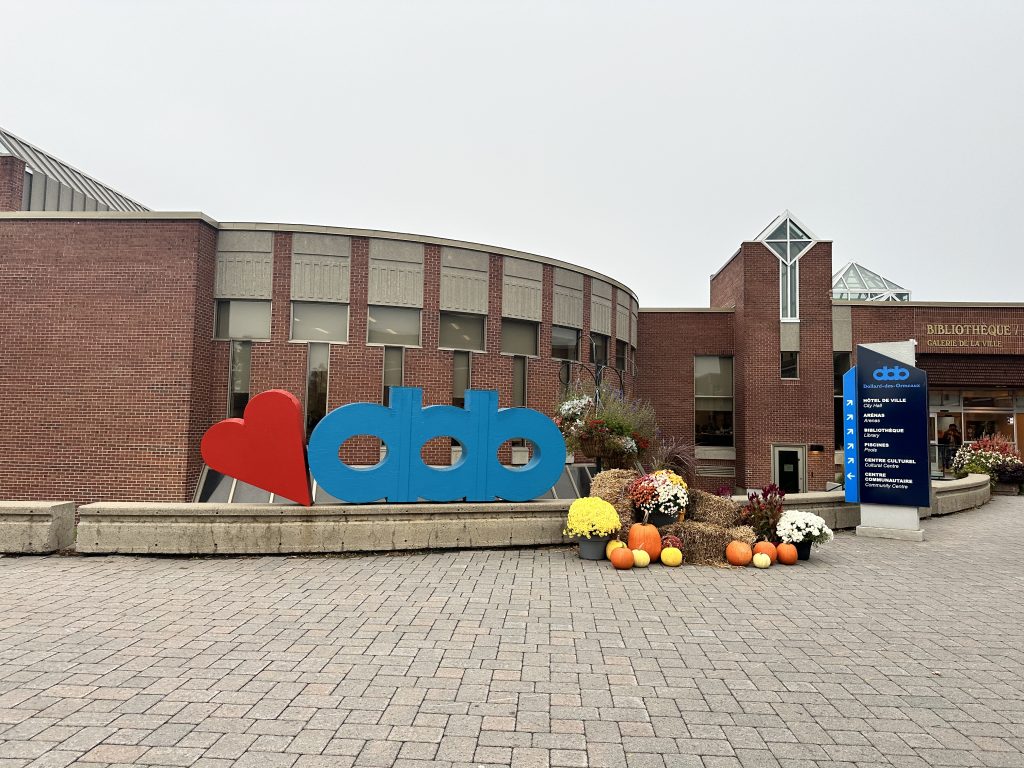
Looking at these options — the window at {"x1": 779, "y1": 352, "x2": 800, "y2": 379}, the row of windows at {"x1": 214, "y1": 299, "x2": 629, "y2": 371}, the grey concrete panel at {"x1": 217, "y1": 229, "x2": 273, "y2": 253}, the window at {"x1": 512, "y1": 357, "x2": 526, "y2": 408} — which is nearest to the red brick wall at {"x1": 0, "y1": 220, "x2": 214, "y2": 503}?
the grey concrete panel at {"x1": 217, "y1": 229, "x2": 273, "y2": 253}

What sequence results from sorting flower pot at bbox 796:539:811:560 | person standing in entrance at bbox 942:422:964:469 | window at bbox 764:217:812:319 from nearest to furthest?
flower pot at bbox 796:539:811:560
window at bbox 764:217:812:319
person standing in entrance at bbox 942:422:964:469

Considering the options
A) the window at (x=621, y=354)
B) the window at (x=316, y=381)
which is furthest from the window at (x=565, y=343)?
the window at (x=316, y=381)

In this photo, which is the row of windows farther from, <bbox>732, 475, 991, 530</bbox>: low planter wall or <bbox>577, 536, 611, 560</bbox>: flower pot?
<bbox>577, 536, 611, 560</bbox>: flower pot

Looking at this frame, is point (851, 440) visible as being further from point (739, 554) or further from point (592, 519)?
point (592, 519)

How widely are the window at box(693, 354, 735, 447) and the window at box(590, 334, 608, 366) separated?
7.03 m

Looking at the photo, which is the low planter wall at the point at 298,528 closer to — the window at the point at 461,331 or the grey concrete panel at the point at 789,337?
the window at the point at 461,331

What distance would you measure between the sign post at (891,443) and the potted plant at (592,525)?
609cm

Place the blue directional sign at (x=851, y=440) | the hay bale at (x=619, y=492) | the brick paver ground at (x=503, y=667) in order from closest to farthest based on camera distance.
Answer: the brick paver ground at (x=503, y=667) < the hay bale at (x=619, y=492) < the blue directional sign at (x=851, y=440)

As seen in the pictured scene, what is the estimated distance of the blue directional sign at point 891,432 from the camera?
476 inches

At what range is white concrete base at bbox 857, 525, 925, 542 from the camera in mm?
11978

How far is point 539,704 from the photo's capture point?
4.55m

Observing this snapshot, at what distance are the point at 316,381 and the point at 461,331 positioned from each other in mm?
4233

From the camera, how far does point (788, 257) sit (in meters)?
26.0

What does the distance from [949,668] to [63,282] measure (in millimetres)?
17828
